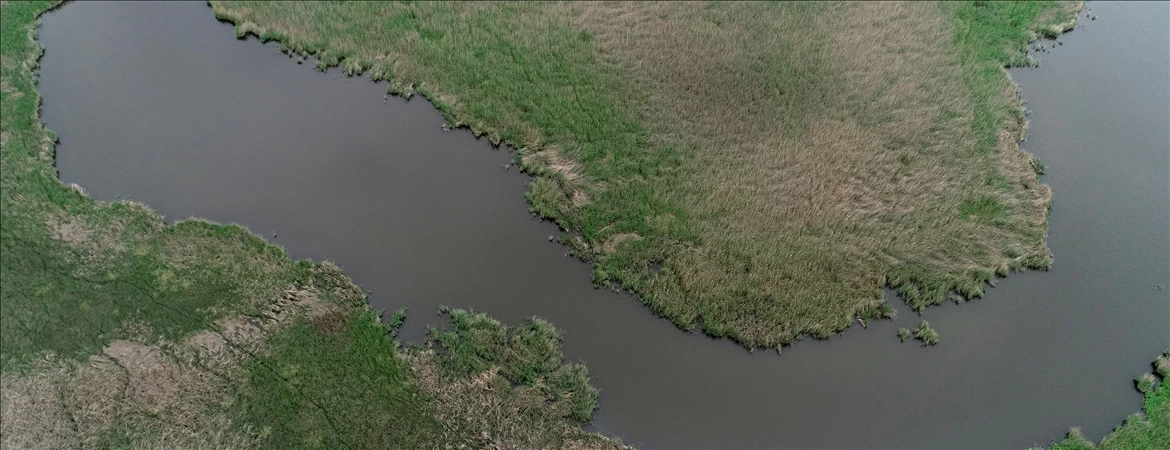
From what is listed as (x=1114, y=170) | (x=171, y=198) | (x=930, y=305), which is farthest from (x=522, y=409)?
(x=1114, y=170)

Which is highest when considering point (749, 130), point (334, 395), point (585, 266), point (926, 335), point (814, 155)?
point (749, 130)

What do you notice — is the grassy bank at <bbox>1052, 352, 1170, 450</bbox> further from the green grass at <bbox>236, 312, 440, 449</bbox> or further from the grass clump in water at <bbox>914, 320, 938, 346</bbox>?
the green grass at <bbox>236, 312, 440, 449</bbox>

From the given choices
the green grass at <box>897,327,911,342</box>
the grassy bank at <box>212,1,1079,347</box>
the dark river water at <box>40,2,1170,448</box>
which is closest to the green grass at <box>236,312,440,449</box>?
the dark river water at <box>40,2,1170,448</box>

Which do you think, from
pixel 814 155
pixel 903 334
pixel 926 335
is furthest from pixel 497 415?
pixel 814 155

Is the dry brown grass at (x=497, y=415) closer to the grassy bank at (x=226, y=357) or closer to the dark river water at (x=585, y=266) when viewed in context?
the grassy bank at (x=226, y=357)

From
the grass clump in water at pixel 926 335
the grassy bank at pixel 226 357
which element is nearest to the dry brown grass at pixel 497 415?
the grassy bank at pixel 226 357

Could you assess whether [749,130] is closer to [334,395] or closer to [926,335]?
[926,335]
